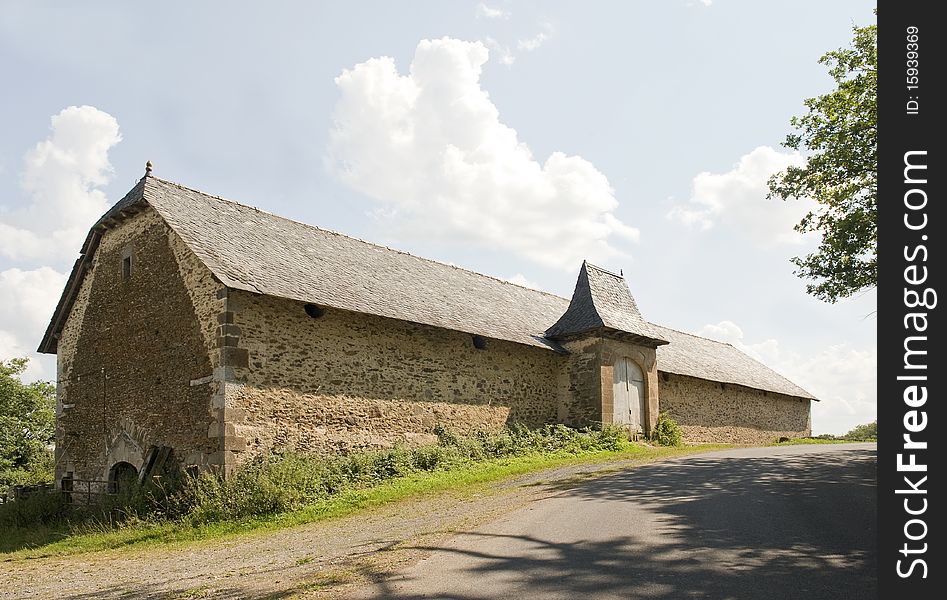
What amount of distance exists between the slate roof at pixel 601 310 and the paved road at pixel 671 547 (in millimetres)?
9477

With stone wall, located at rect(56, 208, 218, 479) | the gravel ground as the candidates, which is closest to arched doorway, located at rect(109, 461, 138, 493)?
stone wall, located at rect(56, 208, 218, 479)

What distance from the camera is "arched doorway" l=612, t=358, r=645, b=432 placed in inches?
811

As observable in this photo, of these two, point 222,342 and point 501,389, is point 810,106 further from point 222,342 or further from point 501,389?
point 222,342

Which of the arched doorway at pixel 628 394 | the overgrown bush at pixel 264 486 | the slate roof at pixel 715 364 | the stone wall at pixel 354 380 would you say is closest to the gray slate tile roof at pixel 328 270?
the stone wall at pixel 354 380

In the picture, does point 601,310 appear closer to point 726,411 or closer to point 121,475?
point 726,411

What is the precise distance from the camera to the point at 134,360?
15836 millimetres

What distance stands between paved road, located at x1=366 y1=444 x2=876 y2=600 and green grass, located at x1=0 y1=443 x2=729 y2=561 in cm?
316

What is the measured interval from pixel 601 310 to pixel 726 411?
948 cm

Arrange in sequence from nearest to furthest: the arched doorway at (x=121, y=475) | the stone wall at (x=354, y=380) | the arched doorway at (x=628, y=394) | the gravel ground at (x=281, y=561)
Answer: the gravel ground at (x=281, y=561) → the stone wall at (x=354, y=380) → the arched doorway at (x=121, y=475) → the arched doorway at (x=628, y=394)

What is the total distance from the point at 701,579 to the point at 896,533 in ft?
5.84

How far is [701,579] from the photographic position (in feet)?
19.9

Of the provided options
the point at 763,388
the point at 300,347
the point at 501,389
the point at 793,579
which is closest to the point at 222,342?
the point at 300,347

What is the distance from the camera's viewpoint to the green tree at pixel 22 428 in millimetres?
29697

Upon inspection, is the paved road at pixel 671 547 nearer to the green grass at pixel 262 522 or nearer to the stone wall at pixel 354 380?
the green grass at pixel 262 522
